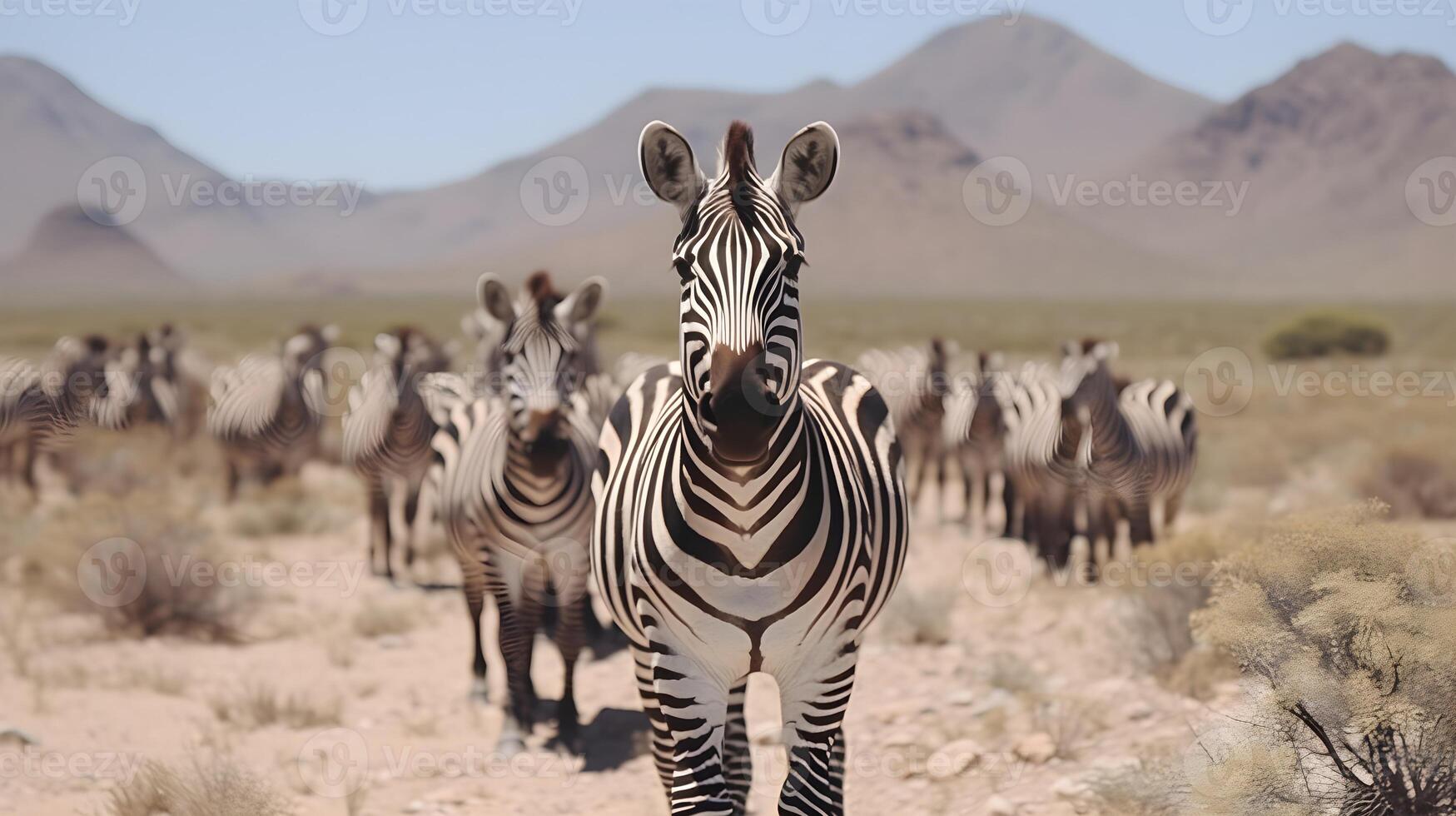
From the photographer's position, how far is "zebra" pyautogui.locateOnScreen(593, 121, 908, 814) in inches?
126

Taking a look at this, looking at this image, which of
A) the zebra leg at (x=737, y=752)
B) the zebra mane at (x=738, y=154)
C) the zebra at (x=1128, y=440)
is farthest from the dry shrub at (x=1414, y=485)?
the zebra mane at (x=738, y=154)

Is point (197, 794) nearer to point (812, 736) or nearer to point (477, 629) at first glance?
point (477, 629)

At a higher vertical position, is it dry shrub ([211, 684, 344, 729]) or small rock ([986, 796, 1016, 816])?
small rock ([986, 796, 1016, 816])

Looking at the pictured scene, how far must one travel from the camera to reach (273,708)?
7.27 meters

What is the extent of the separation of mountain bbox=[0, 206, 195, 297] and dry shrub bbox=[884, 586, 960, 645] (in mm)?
159522

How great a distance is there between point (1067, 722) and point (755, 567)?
371 cm

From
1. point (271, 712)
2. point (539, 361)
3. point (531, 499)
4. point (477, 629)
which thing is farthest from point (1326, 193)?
point (271, 712)

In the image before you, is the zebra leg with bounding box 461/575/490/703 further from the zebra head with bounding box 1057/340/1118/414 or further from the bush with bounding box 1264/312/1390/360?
the bush with bounding box 1264/312/1390/360

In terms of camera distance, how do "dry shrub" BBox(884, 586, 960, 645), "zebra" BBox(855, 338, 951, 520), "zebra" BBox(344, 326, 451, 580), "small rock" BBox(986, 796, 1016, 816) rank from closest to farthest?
"small rock" BBox(986, 796, 1016, 816), "dry shrub" BBox(884, 586, 960, 645), "zebra" BBox(344, 326, 451, 580), "zebra" BBox(855, 338, 951, 520)

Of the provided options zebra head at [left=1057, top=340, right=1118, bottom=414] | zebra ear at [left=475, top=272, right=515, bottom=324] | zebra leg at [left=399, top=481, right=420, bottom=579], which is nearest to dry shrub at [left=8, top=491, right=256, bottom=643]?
zebra leg at [left=399, top=481, right=420, bottom=579]

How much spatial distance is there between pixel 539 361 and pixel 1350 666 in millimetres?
Result: 4269

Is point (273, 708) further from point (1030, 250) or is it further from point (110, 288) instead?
point (110, 288)

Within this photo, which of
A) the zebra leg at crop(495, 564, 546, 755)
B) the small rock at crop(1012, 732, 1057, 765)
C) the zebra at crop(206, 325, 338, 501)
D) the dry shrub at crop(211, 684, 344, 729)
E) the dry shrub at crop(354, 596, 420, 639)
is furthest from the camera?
the zebra at crop(206, 325, 338, 501)

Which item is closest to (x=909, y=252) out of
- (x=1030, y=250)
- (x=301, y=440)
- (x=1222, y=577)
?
(x=1030, y=250)
